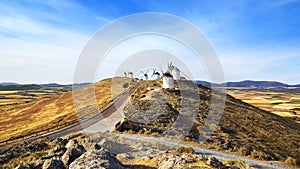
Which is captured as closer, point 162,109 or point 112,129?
point 112,129

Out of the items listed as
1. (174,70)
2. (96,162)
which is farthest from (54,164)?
(174,70)

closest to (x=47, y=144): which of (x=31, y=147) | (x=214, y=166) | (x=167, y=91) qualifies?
(x=31, y=147)

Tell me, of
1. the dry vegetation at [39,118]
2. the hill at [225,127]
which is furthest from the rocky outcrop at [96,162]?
the dry vegetation at [39,118]

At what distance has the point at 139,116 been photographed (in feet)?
116

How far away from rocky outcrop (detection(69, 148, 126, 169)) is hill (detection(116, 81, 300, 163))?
49.7 ft

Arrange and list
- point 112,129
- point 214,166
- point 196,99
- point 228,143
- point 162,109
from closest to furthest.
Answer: point 214,166, point 228,143, point 112,129, point 162,109, point 196,99

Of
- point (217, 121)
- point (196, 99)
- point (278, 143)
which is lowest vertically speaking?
point (278, 143)

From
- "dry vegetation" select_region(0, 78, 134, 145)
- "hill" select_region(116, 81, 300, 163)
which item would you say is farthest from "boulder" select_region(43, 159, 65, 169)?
"dry vegetation" select_region(0, 78, 134, 145)

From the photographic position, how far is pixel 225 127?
33094 mm

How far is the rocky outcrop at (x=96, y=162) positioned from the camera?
407 inches

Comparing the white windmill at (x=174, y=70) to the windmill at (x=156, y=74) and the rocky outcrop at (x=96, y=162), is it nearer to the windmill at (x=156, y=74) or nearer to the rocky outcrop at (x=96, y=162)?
the windmill at (x=156, y=74)

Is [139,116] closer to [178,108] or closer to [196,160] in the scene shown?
[178,108]

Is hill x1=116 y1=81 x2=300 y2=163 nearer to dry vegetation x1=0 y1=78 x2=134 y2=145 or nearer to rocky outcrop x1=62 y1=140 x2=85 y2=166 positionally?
dry vegetation x1=0 y1=78 x2=134 y2=145

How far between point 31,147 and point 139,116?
52.0 feet
